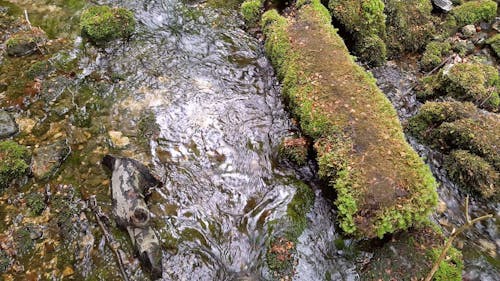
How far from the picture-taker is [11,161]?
238 inches

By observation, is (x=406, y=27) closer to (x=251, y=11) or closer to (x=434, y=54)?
(x=434, y=54)

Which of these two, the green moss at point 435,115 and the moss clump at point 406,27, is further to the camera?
the moss clump at point 406,27

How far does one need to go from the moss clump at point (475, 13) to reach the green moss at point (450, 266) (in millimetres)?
7371

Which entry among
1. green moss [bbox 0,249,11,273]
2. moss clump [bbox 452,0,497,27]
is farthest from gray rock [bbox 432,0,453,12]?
green moss [bbox 0,249,11,273]

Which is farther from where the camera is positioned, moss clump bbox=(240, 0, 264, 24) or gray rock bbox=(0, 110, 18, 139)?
moss clump bbox=(240, 0, 264, 24)

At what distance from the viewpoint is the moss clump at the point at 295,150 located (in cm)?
646

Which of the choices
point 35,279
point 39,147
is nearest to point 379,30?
point 39,147

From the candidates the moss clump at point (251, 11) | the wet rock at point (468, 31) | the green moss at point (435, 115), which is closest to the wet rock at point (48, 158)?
the moss clump at point (251, 11)

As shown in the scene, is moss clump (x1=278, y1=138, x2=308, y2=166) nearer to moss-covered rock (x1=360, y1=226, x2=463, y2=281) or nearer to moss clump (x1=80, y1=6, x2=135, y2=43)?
moss-covered rock (x1=360, y1=226, x2=463, y2=281)

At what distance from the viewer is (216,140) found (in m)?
6.88

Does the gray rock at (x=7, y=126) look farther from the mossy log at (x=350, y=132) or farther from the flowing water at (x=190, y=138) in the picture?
the mossy log at (x=350, y=132)

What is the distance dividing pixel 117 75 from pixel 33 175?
288 centimetres

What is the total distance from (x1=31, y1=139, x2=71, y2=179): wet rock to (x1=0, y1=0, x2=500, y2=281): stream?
149 millimetres

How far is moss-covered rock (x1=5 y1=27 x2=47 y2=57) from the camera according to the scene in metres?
8.12
